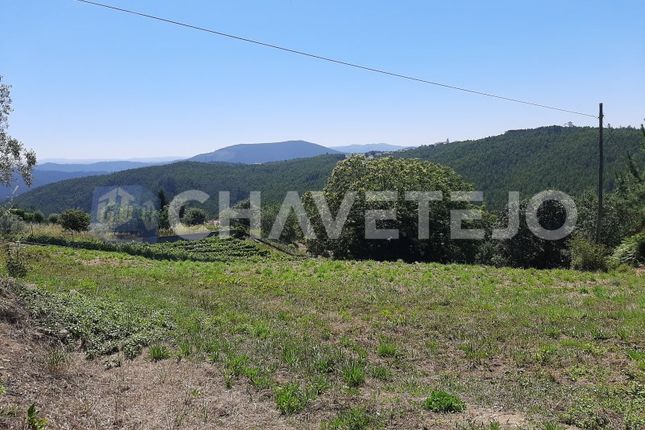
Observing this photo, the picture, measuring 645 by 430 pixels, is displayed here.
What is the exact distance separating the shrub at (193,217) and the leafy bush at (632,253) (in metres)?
103

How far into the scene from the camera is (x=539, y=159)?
117500 mm

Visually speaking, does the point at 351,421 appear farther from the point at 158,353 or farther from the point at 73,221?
the point at 73,221

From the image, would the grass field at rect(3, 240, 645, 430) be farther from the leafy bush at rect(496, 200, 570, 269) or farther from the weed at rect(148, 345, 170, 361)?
the leafy bush at rect(496, 200, 570, 269)

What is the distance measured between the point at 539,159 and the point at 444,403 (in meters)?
126

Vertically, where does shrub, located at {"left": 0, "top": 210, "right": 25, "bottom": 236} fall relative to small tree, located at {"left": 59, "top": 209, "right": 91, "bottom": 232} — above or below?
above

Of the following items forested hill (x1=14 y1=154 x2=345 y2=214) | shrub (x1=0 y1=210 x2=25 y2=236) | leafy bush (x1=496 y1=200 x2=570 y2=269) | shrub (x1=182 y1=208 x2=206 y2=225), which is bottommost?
shrub (x1=182 y1=208 x2=206 y2=225)

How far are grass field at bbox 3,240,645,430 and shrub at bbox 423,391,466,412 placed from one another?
0.06 feet

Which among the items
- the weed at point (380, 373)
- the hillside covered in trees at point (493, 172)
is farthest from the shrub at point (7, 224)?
the hillside covered in trees at point (493, 172)

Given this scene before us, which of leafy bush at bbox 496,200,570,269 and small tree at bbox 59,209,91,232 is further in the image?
small tree at bbox 59,209,91,232

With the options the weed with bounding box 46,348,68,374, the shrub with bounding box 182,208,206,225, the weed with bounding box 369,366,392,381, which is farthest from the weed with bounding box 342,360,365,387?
the shrub with bounding box 182,208,206,225

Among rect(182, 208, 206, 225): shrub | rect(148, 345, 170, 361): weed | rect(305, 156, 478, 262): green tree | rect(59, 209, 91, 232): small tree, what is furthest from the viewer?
rect(182, 208, 206, 225): shrub

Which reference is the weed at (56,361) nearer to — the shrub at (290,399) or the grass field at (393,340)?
the grass field at (393,340)

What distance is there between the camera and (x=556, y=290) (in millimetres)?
13867

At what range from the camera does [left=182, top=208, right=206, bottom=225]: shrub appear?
384ft
